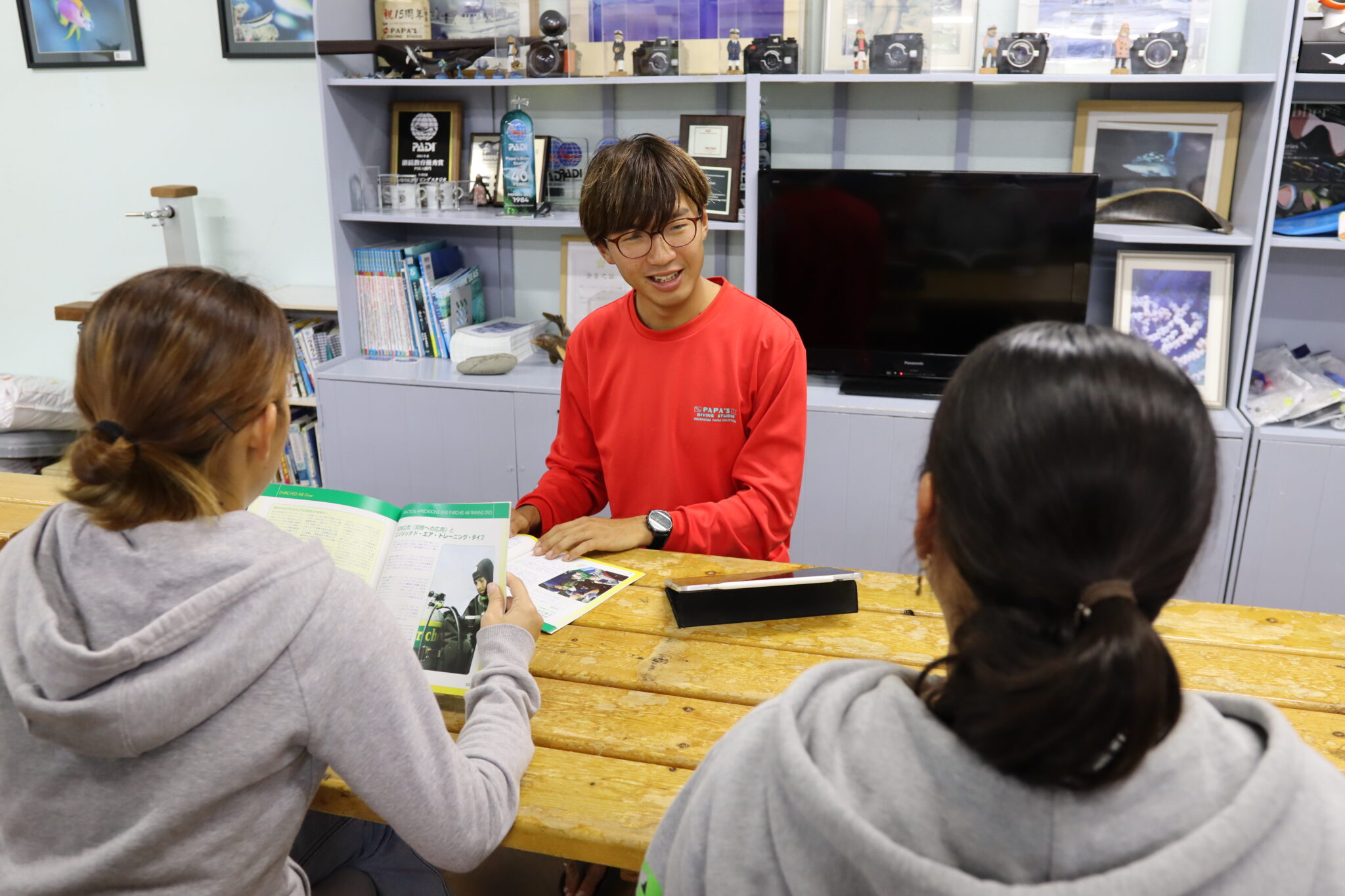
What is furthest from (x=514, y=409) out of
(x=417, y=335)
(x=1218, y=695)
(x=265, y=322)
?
(x=1218, y=695)

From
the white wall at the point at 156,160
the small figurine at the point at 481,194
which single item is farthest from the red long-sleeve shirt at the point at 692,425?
the white wall at the point at 156,160

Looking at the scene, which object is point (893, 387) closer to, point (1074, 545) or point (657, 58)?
point (657, 58)

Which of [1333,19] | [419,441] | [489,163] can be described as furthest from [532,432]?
[1333,19]

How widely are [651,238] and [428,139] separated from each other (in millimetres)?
1757

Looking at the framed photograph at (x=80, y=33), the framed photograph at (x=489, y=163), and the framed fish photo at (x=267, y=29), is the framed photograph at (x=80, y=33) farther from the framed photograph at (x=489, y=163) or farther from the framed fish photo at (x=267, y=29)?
the framed photograph at (x=489, y=163)

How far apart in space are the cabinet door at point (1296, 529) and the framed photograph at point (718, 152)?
58.3 inches

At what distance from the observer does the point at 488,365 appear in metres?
2.96

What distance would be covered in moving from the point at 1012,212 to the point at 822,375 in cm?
69

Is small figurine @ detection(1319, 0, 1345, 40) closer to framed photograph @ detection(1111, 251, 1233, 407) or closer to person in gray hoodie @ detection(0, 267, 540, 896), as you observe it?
framed photograph @ detection(1111, 251, 1233, 407)

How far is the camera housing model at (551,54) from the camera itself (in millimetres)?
2826

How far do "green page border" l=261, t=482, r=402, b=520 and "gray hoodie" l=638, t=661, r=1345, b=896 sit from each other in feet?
2.63

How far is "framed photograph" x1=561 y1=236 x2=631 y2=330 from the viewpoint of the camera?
3.17 metres

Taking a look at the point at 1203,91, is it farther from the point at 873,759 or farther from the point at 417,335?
the point at 873,759

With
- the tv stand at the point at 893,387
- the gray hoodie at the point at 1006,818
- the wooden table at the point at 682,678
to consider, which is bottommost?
the tv stand at the point at 893,387
